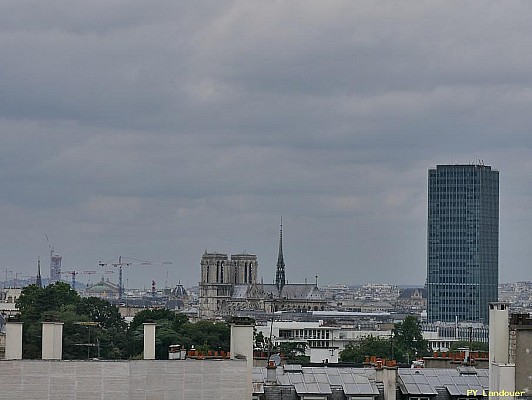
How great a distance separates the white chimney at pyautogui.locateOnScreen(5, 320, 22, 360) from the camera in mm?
48156

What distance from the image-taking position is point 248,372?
46.4 metres

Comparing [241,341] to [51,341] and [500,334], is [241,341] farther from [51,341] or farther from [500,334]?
[500,334]

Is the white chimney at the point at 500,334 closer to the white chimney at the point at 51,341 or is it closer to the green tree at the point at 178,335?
the white chimney at the point at 51,341

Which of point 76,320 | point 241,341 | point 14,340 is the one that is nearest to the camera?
point 241,341

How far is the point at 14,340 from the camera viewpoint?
4841 centimetres

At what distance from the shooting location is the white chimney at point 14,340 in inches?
1896

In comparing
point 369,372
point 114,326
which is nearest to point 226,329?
point 114,326

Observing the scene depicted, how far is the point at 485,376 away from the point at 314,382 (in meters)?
5.21

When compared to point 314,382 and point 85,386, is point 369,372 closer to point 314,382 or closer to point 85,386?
point 314,382

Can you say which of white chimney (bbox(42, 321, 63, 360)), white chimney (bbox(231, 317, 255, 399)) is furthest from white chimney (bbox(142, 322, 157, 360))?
white chimney (bbox(231, 317, 255, 399))

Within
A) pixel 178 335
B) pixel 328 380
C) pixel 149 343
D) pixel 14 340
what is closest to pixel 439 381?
pixel 328 380

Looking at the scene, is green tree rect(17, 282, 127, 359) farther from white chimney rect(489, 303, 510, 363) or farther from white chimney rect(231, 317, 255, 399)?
white chimney rect(489, 303, 510, 363)

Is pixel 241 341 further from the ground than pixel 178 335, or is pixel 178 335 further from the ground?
pixel 241 341

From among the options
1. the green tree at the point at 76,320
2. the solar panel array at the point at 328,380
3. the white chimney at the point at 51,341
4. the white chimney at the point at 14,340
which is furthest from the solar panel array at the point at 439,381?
the green tree at the point at 76,320
